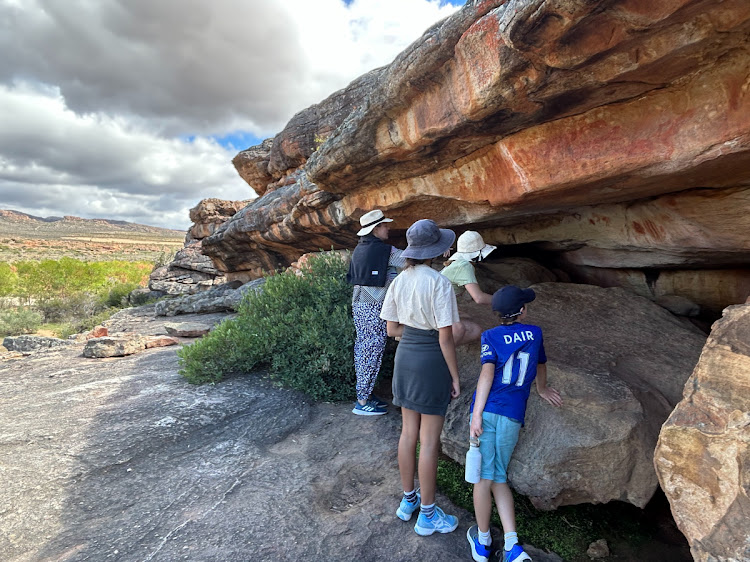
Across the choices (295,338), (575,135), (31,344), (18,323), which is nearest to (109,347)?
(31,344)

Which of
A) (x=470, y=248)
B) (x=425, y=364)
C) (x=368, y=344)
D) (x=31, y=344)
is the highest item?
(x=470, y=248)

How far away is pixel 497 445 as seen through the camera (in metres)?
2.73

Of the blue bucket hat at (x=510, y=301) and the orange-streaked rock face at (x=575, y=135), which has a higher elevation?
the orange-streaked rock face at (x=575, y=135)

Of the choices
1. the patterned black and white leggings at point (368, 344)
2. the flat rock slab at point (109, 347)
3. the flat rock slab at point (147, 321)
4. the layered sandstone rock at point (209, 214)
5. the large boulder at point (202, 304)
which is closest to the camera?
the patterned black and white leggings at point (368, 344)

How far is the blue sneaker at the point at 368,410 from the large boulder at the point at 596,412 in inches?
43.9

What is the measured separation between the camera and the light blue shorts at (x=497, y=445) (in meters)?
2.72

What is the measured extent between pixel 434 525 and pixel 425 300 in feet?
5.19

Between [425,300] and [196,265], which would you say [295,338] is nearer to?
[425,300]

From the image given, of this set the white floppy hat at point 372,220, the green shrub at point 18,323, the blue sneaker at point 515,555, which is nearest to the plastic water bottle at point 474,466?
the blue sneaker at point 515,555

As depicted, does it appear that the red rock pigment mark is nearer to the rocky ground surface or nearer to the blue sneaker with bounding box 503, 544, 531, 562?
the rocky ground surface

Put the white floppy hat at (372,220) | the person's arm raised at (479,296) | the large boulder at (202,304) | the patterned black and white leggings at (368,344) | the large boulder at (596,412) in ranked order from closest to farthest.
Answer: the large boulder at (596,412) → the person's arm raised at (479,296) → the white floppy hat at (372,220) → the patterned black and white leggings at (368,344) → the large boulder at (202,304)

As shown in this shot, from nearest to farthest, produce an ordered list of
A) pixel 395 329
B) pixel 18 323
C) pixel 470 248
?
1. pixel 395 329
2. pixel 470 248
3. pixel 18 323

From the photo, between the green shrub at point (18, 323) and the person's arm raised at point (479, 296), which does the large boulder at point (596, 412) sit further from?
the green shrub at point (18, 323)

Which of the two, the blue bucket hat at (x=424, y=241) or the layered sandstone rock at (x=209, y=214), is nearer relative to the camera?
the blue bucket hat at (x=424, y=241)
